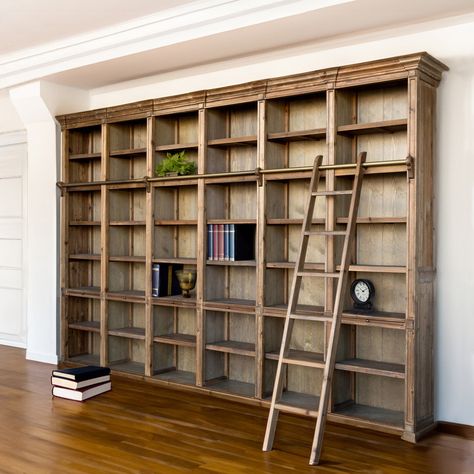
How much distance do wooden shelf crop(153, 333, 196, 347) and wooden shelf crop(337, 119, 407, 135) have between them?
2.26 m

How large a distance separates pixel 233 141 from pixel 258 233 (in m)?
0.83

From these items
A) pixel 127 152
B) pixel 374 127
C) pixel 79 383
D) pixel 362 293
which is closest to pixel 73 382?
pixel 79 383

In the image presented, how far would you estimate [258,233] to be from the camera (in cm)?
524

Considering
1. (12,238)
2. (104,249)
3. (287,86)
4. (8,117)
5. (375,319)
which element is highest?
(8,117)

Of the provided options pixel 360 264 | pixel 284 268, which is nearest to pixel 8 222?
pixel 284 268

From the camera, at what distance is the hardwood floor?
3.90 meters

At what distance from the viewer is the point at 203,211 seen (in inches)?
221

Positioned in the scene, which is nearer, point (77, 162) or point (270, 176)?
point (270, 176)

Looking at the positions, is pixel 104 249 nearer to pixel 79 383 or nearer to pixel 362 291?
pixel 79 383

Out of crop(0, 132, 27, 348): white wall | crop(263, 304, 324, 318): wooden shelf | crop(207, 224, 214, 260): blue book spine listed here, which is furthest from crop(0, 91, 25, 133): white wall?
crop(263, 304, 324, 318): wooden shelf

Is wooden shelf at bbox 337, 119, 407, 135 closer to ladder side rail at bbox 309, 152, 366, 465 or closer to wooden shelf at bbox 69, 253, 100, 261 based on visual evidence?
ladder side rail at bbox 309, 152, 366, 465

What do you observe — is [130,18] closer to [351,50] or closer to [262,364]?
[351,50]

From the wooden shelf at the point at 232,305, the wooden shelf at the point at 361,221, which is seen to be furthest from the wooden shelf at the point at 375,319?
the wooden shelf at the point at 232,305

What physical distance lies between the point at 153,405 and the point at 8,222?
3.85m
